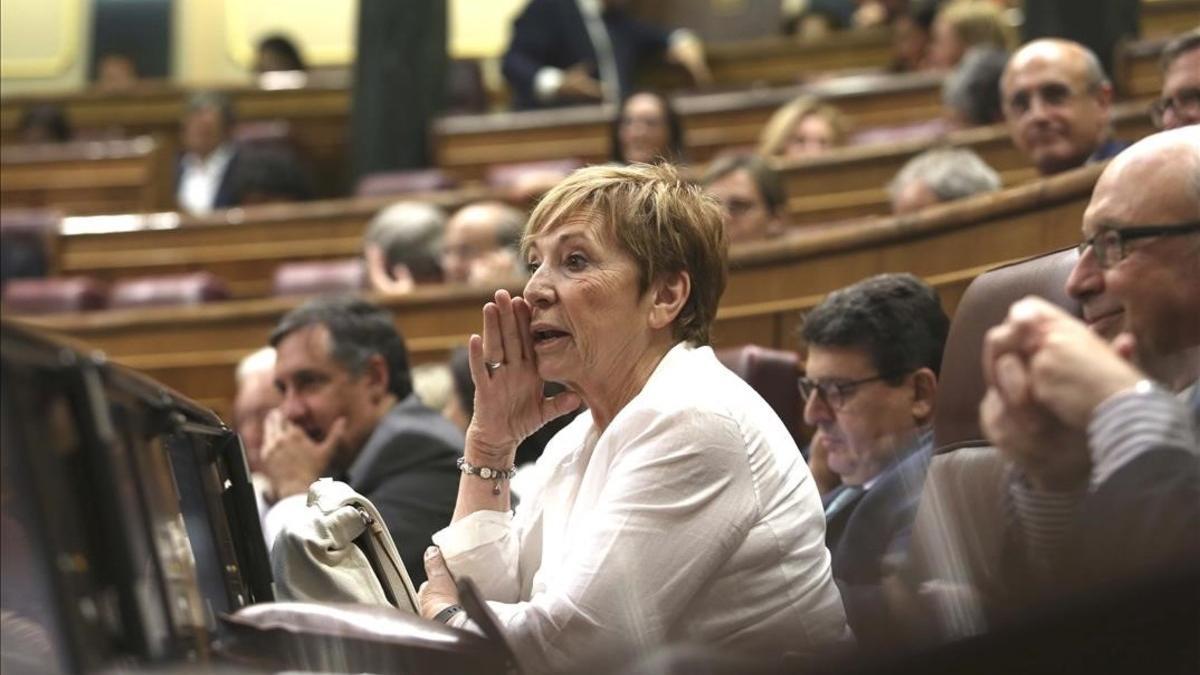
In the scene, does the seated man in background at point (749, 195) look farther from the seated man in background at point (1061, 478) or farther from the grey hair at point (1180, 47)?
the seated man in background at point (1061, 478)

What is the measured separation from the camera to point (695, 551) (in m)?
1.71

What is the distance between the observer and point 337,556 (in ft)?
5.94

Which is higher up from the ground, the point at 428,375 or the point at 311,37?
the point at 311,37

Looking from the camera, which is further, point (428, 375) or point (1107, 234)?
point (428, 375)

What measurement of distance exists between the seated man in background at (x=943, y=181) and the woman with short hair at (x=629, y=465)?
1.70m

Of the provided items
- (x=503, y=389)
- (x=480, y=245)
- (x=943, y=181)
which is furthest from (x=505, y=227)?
(x=503, y=389)

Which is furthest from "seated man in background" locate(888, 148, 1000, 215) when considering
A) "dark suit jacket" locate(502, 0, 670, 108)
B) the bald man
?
"dark suit jacket" locate(502, 0, 670, 108)

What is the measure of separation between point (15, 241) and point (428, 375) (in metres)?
2.75

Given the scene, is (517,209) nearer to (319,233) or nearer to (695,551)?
(319,233)

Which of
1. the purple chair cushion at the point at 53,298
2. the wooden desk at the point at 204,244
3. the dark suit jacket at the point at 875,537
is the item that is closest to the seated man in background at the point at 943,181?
the dark suit jacket at the point at 875,537

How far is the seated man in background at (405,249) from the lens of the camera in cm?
460

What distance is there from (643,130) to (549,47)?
6.60 feet

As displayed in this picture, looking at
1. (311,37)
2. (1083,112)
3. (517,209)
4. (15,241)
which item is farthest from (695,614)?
(311,37)

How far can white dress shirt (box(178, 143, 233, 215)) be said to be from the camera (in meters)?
6.81
